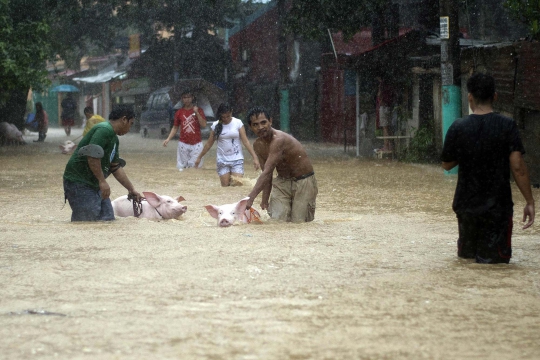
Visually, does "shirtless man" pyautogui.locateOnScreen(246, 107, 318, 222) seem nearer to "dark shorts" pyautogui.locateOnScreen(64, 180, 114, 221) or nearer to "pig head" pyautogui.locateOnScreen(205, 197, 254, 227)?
"pig head" pyautogui.locateOnScreen(205, 197, 254, 227)

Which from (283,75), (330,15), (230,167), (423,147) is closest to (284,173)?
(230,167)

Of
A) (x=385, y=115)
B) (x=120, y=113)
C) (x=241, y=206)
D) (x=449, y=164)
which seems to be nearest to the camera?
(x=449, y=164)

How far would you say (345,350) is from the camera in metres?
4.15

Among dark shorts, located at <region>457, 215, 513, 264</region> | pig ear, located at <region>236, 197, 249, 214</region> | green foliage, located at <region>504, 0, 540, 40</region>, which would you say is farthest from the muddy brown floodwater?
Answer: green foliage, located at <region>504, 0, 540, 40</region>

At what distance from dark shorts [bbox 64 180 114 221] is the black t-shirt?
4.26 metres

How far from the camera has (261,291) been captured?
214 inches

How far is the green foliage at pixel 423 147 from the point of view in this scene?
1906 centimetres

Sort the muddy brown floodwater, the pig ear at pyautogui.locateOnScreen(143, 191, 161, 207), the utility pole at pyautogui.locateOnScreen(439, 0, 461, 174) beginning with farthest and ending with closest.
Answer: the utility pole at pyautogui.locateOnScreen(439, 0, 461, 174) < the pig ear at pyautogui.locateOnScreen(143, 191, 161, 207) < the muddy brown floodwater

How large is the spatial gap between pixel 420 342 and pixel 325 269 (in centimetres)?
199

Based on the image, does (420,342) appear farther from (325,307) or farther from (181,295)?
(181,295)

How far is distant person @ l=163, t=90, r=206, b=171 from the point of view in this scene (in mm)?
15852

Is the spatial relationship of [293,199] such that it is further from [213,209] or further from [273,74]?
[273,74]

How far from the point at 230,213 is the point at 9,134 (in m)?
22.5

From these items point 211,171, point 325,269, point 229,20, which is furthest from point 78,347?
point 229,20
